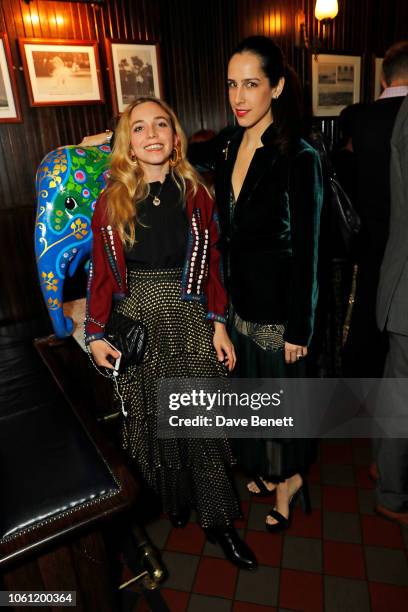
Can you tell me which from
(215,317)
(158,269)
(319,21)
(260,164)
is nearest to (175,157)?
(260,164)

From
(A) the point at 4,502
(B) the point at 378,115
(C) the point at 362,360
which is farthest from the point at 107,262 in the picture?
(C) the point at 362,360

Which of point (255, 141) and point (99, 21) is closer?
point (255, 141)

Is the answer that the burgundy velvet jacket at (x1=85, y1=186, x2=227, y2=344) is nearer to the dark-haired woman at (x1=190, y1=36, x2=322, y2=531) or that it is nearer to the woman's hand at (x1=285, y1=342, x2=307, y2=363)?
the dark-haired woman at (x1=190, y1=36, x2=322, y2=531)

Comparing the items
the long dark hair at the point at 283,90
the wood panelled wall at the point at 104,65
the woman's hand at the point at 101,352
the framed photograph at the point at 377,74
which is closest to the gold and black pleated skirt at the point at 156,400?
the woman's hand at the point at 101,352

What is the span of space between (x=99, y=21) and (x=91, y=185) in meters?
1.97

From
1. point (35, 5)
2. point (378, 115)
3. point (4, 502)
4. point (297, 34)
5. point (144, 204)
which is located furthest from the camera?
point (297, 34)

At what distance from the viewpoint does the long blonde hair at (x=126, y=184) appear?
1653mm

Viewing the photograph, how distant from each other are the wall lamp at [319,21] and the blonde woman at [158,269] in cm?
335

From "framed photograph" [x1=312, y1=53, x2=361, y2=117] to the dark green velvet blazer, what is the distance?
316 centimetres

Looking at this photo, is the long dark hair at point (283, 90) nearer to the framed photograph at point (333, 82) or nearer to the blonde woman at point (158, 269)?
the blonde woman at point (158, 269)

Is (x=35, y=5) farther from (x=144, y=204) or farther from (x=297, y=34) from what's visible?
(x=297, y=34)

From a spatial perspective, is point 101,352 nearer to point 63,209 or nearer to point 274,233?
point 63,209

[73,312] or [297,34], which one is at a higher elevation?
[297,34]

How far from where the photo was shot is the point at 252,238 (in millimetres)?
1711
